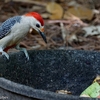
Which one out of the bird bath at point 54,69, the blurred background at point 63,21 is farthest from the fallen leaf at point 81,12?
the bird bath at point 54,69

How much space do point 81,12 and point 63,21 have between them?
38 cm

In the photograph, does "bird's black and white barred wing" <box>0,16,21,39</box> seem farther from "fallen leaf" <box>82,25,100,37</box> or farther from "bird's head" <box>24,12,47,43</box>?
"fallen leaf" <box>82,25,100,37</box>

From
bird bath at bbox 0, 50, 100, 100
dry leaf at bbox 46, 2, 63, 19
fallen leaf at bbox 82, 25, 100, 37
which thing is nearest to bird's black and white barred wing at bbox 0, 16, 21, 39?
bird bath at bbox 0, 50, 100, 100

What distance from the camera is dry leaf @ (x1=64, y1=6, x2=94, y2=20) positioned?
555 centimetres

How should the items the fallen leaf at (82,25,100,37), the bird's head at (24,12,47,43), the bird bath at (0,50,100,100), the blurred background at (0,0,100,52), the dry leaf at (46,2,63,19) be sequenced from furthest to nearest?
1. the dry leaf at (46,2,63,19)
2. the fallen leaf at (82,25,100,37)
3. the blurred background at (0,0,100,52)
4. the bird's head at (24,12,47,43)
5. the bird bath at (0,50,100,100)

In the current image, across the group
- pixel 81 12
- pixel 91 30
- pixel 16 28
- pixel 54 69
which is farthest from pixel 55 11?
pixel 54 69

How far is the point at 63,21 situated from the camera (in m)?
5.38

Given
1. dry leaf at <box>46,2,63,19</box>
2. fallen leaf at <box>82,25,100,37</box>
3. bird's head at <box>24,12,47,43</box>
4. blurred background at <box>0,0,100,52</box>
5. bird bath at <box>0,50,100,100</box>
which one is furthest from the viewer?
dry leaf at <box>46,2,63,19</box>

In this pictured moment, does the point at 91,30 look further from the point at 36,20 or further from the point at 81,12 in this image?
the point at 36,20

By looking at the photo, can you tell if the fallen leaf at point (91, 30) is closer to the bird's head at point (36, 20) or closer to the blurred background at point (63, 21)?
the blurred background at point (63, 21)

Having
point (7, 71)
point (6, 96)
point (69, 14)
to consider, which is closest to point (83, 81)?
point (7, 71)

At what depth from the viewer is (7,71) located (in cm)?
263

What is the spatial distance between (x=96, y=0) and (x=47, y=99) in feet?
14.7

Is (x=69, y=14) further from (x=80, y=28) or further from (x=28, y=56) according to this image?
(x=28, y=56)
